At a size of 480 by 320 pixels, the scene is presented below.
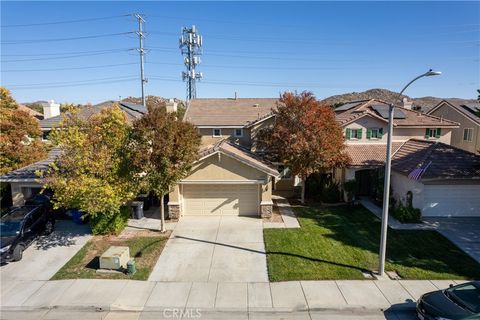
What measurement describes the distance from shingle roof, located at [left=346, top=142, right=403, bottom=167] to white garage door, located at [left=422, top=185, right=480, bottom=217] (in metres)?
3.93

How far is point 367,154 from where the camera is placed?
869 inches

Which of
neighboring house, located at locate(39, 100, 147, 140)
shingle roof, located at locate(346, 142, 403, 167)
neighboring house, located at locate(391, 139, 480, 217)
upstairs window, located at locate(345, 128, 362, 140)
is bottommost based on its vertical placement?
neighboring house, located at locate(391, 139, 480, 217)

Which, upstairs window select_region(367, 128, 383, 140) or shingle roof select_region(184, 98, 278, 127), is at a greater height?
shingle roof select_region(184, 98, 278, 127)

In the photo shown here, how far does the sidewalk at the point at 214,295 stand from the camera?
10234 millimetres

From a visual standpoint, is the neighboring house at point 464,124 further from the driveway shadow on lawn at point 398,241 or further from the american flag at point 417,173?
the driveway shadow on lawn at point 398,241

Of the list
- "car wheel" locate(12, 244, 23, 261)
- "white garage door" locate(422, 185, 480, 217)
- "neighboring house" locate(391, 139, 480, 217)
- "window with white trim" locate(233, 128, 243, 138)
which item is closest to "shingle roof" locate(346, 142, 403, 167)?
"neighboring house" locate(391, 139, 480, 217)

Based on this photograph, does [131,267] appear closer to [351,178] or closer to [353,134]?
[351,178]

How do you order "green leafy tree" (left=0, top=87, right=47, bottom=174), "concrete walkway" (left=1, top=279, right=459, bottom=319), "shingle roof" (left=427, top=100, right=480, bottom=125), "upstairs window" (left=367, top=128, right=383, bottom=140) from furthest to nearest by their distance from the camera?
"shingle roof" (left=427, top=100, right=480, bottom=125)
"upstairs window" (left=367, top=128, right=383, bottom=140)
"green leafy tree" (left=0, top=87, right=47, bottom=174)
"concrete walkway" (left=1, top=279, right=459, bottom=319)

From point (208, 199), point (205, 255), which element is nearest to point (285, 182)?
point (208, 199)

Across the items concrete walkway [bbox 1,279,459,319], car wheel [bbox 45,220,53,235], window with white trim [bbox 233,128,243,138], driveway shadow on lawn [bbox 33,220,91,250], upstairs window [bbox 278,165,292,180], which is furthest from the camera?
window with white trim [bbox 233,128,243,138]

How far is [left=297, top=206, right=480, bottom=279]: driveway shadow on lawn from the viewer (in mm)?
12602

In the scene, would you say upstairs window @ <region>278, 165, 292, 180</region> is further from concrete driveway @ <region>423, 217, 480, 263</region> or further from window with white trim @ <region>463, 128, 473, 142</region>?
window with white trim @ <region>463, 128, 473, 142</region>

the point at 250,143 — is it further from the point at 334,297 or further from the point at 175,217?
the point at 334,297

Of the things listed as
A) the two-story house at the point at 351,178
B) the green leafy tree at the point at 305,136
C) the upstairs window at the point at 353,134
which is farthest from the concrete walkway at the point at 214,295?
the upstairs window at the point at 353,134
